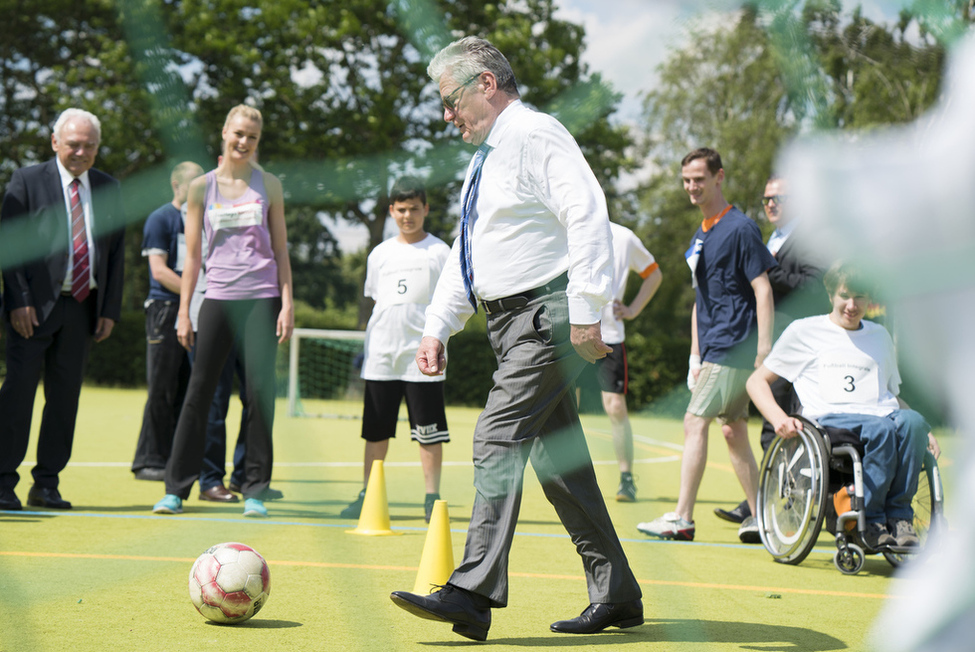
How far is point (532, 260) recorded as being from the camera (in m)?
2.67

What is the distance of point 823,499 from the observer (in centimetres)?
363

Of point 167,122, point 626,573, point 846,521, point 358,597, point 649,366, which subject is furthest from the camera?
point 649,366

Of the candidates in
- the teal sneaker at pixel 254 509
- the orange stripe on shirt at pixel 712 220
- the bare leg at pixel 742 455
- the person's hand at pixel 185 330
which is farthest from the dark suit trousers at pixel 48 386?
the bare leg at pixel 742 455

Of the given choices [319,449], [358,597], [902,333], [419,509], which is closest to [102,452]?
[319,449]

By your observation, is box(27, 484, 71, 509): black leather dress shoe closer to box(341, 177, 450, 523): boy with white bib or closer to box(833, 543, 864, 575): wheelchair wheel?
box(341, 177, 450, 523): boy with white bib

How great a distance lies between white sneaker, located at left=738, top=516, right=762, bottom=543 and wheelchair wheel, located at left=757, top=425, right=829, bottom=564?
0.36 meters

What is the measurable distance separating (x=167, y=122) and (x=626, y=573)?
1.66m

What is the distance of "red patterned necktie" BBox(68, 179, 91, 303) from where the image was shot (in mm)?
4656

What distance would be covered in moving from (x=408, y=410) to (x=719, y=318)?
1491 millimetres

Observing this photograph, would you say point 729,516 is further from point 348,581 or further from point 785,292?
point 348,581

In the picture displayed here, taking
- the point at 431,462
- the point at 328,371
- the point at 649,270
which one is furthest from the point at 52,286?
the point at 328,371

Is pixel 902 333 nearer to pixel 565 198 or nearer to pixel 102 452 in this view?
pixel 565 198

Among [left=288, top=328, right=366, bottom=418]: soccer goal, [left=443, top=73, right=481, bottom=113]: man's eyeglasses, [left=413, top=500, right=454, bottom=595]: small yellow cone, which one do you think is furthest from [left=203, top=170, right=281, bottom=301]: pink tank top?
[left=288, top=328, right=366, bottom=418]: soccer goal

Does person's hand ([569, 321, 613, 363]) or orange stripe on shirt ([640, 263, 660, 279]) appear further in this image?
orange stripe on shirt ([640, 263, 660, 279])
